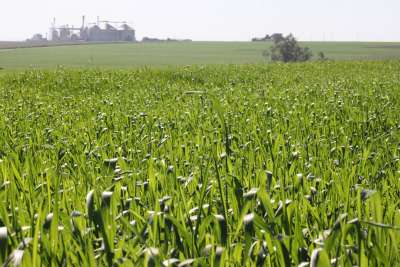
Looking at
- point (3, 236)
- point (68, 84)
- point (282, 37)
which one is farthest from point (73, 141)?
point (282, 37)

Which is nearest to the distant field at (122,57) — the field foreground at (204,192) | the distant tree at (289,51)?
the distant tree at (289,51)

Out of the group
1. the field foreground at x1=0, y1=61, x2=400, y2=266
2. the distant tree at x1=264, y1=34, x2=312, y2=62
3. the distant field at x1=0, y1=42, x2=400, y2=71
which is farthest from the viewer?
the distant tree at x1=264, y1=34, x2=312, y2=62

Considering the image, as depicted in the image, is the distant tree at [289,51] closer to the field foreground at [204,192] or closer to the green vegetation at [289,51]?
the green vegetation at [289,51]

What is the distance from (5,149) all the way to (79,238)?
3271 mm

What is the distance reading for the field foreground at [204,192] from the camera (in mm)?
1782

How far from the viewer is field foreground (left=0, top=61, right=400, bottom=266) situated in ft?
5.85

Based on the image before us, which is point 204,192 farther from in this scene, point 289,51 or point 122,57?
point 289,51

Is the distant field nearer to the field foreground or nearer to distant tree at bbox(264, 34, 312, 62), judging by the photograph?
distant tree at bbox(264, 34, 312, 62)

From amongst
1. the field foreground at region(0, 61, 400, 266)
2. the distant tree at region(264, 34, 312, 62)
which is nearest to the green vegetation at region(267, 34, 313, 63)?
the distant tree at region(264, 34, 312, 62)

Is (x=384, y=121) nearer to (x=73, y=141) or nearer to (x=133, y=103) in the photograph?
(x=73, y=141)

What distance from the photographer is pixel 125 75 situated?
18.5 meters

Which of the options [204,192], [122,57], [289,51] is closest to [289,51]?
[289,51]

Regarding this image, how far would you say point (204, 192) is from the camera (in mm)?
2283

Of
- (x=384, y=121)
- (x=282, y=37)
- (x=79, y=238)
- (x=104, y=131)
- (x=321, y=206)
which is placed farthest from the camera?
(x=282, y=37)
